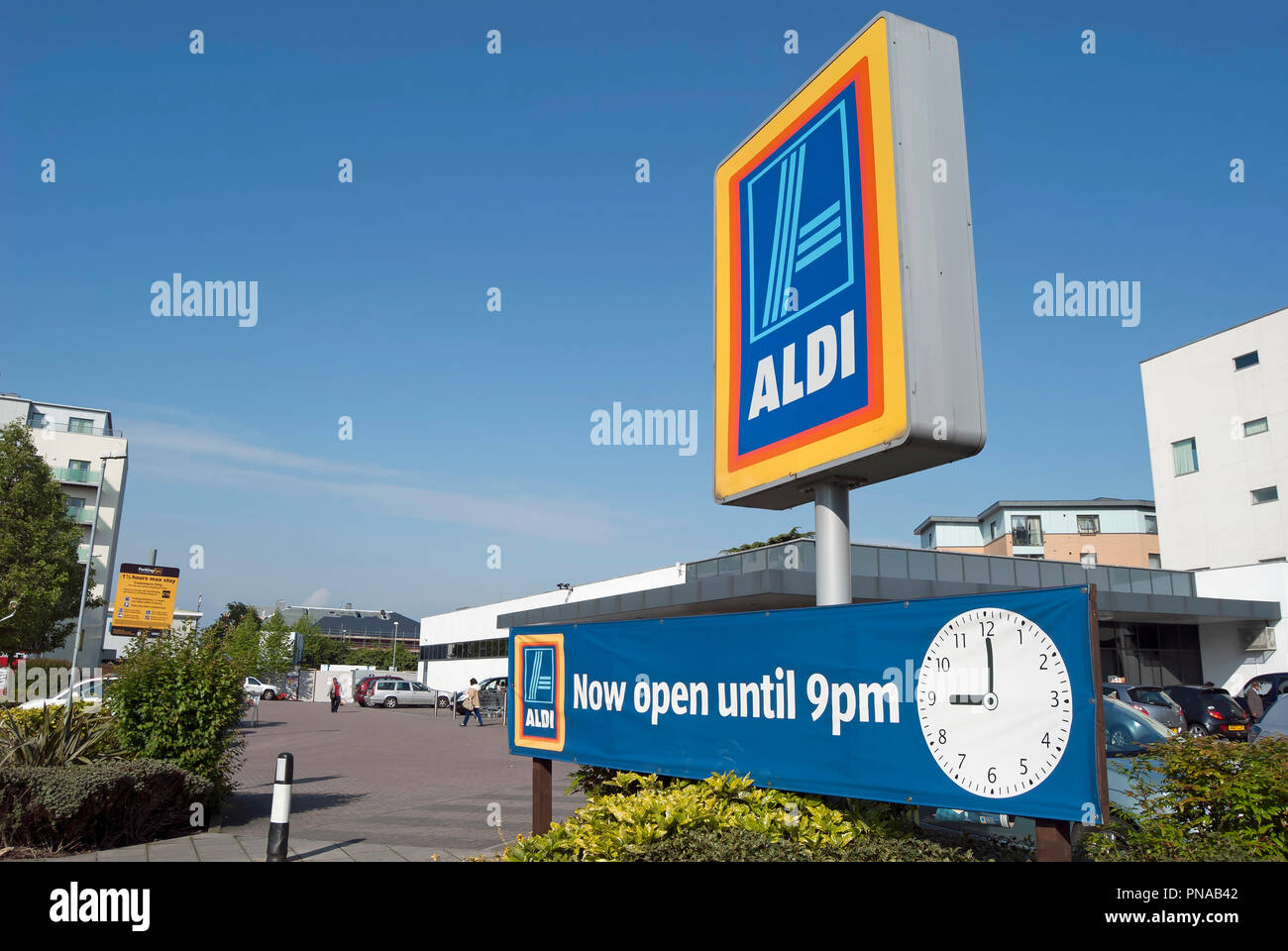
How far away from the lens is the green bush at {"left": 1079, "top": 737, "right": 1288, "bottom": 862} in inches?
167

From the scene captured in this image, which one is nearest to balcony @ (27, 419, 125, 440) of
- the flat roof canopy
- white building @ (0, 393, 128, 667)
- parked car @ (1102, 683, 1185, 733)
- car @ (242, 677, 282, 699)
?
white building @ (0, 393, 128, 667)

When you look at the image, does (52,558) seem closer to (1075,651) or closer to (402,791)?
(402,791)

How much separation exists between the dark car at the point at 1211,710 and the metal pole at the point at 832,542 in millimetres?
17770

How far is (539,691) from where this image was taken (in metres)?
7.16

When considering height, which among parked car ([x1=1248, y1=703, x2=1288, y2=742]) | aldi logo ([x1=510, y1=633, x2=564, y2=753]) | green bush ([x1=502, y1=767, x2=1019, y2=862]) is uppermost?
aldi logo ([x1=510, y1=633, x2=564, y2=753])

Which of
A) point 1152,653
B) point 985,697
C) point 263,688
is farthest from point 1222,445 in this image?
point 263,688

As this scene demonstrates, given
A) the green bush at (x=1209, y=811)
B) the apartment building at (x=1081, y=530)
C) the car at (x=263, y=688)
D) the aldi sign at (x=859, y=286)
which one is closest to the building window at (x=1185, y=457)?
the apartment building at (x=1081, y=530)

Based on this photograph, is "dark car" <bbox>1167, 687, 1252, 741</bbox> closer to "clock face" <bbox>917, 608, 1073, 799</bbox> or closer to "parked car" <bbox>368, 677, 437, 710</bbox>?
"clock face" <bbox>917, 608, 1073, 799</bbox>

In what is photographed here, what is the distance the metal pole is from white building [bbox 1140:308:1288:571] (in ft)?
124

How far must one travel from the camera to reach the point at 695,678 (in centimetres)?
557

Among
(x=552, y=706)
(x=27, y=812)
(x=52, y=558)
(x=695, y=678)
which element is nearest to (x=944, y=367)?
(x=695, y=678)

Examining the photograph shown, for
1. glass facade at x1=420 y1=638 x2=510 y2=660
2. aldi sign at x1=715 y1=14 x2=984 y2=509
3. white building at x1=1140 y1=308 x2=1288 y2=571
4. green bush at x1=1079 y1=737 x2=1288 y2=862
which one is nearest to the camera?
green bush at x1=1079 y1=737 x2=1288 y2=862
